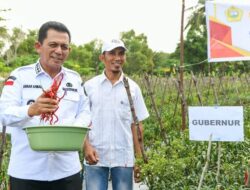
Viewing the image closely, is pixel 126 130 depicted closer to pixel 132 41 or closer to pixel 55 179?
pixel 55 179

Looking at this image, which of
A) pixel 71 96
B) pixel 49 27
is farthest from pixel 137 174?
pixel 49 27

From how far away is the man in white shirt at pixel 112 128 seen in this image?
3.50 metres

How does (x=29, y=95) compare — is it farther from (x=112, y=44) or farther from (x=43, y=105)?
(x=112, y=44)

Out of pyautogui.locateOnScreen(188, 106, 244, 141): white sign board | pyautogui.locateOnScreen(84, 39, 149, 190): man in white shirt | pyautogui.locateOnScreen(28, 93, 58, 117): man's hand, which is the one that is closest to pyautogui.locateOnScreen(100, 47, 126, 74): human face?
pyautogui.locateOnScreen(84, 39, 149, 190): man in white shirt

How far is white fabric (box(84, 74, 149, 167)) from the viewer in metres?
3.50

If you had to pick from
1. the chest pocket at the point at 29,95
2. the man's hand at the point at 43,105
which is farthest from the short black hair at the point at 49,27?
the man's hand at the point at 43,105

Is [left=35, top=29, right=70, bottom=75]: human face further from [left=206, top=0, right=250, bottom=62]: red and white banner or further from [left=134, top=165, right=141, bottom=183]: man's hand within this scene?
[left=206, top=0, right=250, bottom=62]: red and white banner

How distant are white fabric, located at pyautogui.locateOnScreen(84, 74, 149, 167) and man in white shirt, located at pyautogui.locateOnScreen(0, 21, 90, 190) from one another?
808mm

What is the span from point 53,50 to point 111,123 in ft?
3.45

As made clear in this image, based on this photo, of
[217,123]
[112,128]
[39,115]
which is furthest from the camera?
[112,128]

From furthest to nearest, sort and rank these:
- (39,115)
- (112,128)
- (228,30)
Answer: (228,30), (112,128), (39,115)

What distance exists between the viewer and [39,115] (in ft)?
8.25

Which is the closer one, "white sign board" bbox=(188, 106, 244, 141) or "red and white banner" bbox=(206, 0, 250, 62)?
"white sign board" bbox=(188, 106, 244, 141)

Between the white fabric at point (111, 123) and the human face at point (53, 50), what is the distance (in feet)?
3.04
